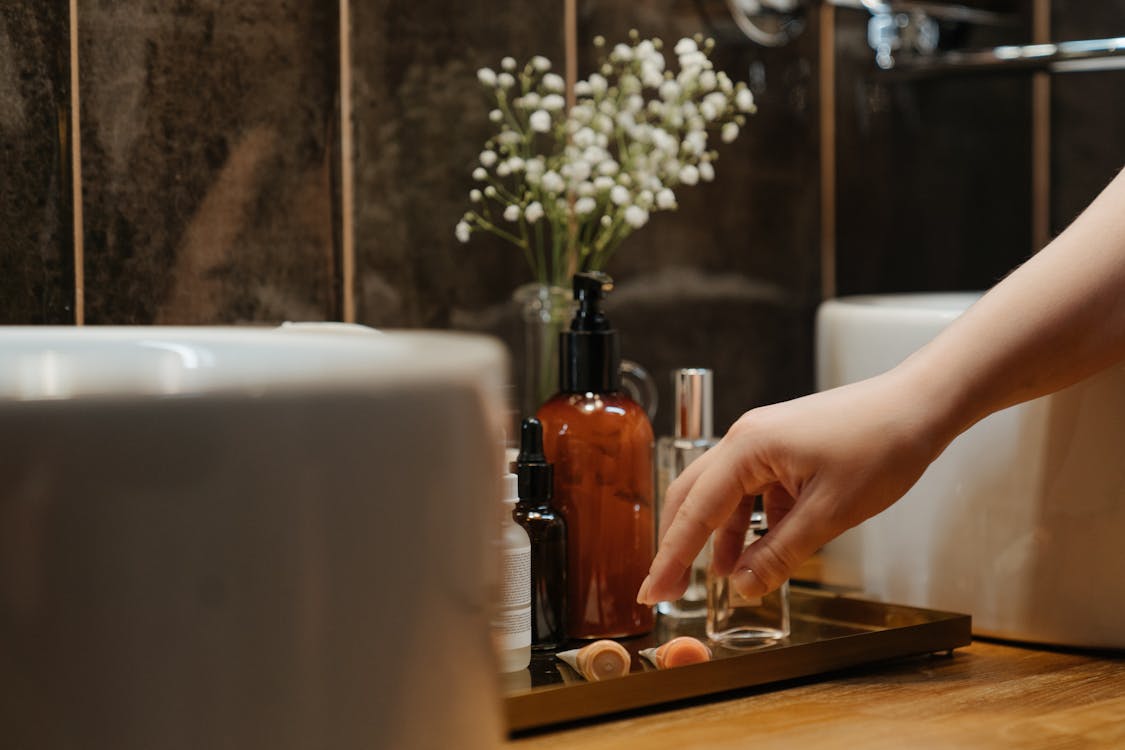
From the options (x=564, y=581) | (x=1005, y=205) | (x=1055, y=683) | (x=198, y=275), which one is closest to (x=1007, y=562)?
(x=1055, y=683)

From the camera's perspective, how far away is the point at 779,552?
677mm

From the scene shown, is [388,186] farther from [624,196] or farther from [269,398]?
[269,398]

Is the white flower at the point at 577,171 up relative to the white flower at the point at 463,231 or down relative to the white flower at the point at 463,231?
up

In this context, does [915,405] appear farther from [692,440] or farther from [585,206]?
[585,206]

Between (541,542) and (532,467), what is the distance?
0.05 meters

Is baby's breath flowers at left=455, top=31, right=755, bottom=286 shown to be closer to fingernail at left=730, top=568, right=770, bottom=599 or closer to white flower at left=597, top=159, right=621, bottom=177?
white flower at left=597, top=159, right=621, bottom=177

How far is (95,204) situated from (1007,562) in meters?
0.65

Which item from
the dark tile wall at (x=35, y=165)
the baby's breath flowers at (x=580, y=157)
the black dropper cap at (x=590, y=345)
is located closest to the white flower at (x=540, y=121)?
the baby's breath flowers at (x=580, y=157)

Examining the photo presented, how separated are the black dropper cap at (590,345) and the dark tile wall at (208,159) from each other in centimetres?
26

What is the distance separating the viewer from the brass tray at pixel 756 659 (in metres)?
0.67

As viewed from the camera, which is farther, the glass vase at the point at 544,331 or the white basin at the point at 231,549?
the glass vase at the point at 544,331

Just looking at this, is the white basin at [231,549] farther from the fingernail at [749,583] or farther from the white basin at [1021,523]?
the white basin at [1021,523]

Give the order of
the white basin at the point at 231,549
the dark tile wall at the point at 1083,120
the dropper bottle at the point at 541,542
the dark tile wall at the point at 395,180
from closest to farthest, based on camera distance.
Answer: the white basin at the point at 231,549 → the dropper bottle at the point at 541,542 → the dark tile wall at the point at 395,180 → the dark tile wall at the point at 1083,120

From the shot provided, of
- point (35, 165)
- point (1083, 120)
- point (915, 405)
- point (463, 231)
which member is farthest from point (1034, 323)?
point (1083, 120)
